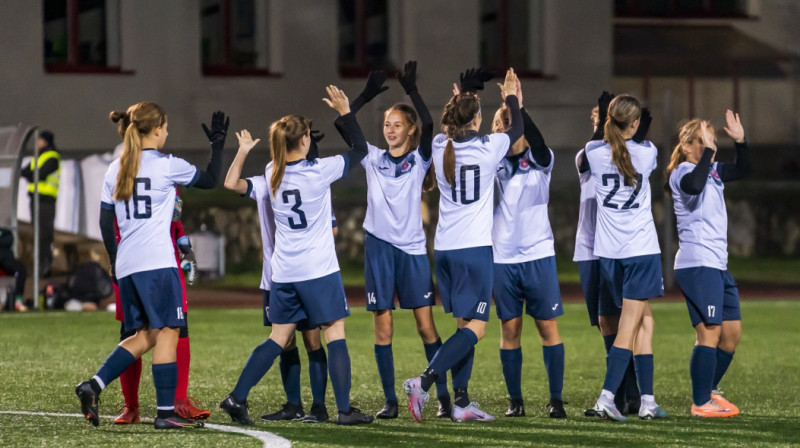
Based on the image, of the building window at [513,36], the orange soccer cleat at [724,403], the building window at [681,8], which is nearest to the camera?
the orange soccer cleat at [724,403]

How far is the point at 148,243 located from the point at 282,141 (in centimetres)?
95

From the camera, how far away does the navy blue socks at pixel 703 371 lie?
8.73 meters

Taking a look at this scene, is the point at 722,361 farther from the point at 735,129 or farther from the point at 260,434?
the point at 260,434

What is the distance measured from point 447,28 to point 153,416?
60.6 ft

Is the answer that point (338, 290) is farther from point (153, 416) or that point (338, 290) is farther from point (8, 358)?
point (8, 358)

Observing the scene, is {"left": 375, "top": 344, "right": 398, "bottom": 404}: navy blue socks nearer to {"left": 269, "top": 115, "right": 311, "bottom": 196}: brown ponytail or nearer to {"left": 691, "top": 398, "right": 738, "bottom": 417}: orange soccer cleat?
{"left": 269, "top": 115, "right": 311, "bottom": 196}: brown ponytail

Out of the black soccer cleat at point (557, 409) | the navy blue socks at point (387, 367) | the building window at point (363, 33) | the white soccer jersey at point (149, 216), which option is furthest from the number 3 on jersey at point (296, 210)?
the building window at point (363, 33)

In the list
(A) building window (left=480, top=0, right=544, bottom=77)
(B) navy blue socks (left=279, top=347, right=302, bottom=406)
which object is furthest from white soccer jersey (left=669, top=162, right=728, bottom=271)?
(A) building window (left=480, top=0, right=544, bottom=77)

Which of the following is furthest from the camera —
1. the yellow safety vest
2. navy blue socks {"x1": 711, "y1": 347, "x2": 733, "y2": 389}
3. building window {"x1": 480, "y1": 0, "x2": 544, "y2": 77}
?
building window {"x1": 480, "y1": 0, "x2": 544, "y2": 77}

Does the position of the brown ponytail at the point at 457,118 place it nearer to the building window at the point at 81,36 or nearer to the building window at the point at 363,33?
the building window at the point at 81,36

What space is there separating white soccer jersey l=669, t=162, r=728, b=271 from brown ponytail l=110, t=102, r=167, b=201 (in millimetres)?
3122

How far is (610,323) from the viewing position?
8875 millimetres

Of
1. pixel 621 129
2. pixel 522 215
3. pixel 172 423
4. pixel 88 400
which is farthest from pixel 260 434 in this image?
pixel 621 129

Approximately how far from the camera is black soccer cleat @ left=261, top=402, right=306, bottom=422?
8562 millimetres
